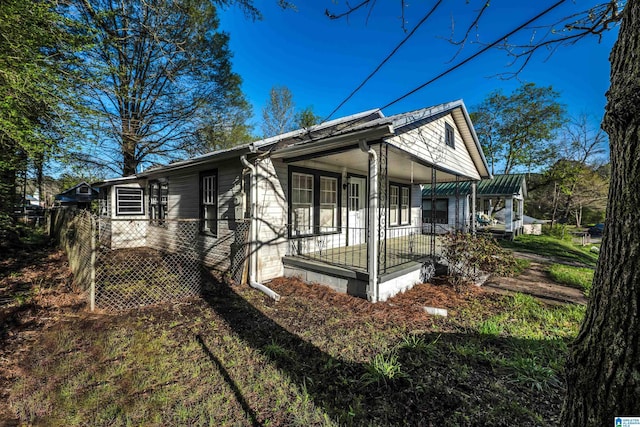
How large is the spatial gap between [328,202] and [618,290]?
6859mm

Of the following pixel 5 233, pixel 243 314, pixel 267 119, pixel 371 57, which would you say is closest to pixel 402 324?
pixel 243 314

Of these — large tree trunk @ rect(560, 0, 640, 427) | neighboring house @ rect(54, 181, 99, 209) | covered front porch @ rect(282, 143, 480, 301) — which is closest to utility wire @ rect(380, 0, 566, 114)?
covered front porch @ rect(282, 143, 480, 301)

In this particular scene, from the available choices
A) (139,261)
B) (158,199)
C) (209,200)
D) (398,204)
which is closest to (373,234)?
(209,200)

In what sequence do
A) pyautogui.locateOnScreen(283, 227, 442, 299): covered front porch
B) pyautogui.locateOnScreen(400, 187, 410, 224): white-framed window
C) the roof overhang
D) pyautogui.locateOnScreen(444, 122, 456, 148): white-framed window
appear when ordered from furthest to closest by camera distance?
pyautogui.locateOnScreen(400, 187, 410, 224): white-framed window
pyautogui.locateOnScreen(444, 122, 456, 148): white-framed window
pyautogui.locateOnScreen(283, 227, 442, 299): covered front porch
the roof overhang

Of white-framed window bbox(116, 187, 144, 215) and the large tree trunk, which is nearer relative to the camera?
the large tree trunk

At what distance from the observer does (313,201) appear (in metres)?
7.38

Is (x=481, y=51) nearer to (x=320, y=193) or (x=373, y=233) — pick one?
(x=373, y=233)

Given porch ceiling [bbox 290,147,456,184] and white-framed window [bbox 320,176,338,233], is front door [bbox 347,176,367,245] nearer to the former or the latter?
porch ceiling [bbox 290,147,456,184]

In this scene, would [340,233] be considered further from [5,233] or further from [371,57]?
[5,233]

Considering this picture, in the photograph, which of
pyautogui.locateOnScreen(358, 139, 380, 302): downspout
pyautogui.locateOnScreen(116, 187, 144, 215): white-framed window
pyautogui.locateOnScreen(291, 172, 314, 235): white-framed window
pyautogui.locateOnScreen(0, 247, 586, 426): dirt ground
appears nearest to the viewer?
pyautogui.locateOnScreen(0, 247, 586, 426): dirt ground

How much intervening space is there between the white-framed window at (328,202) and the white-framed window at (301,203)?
43cm

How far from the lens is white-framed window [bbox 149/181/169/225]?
387 inches

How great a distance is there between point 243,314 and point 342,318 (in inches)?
66.5

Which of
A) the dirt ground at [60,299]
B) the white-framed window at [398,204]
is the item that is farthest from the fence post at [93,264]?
the white-framed window at [398,204]
